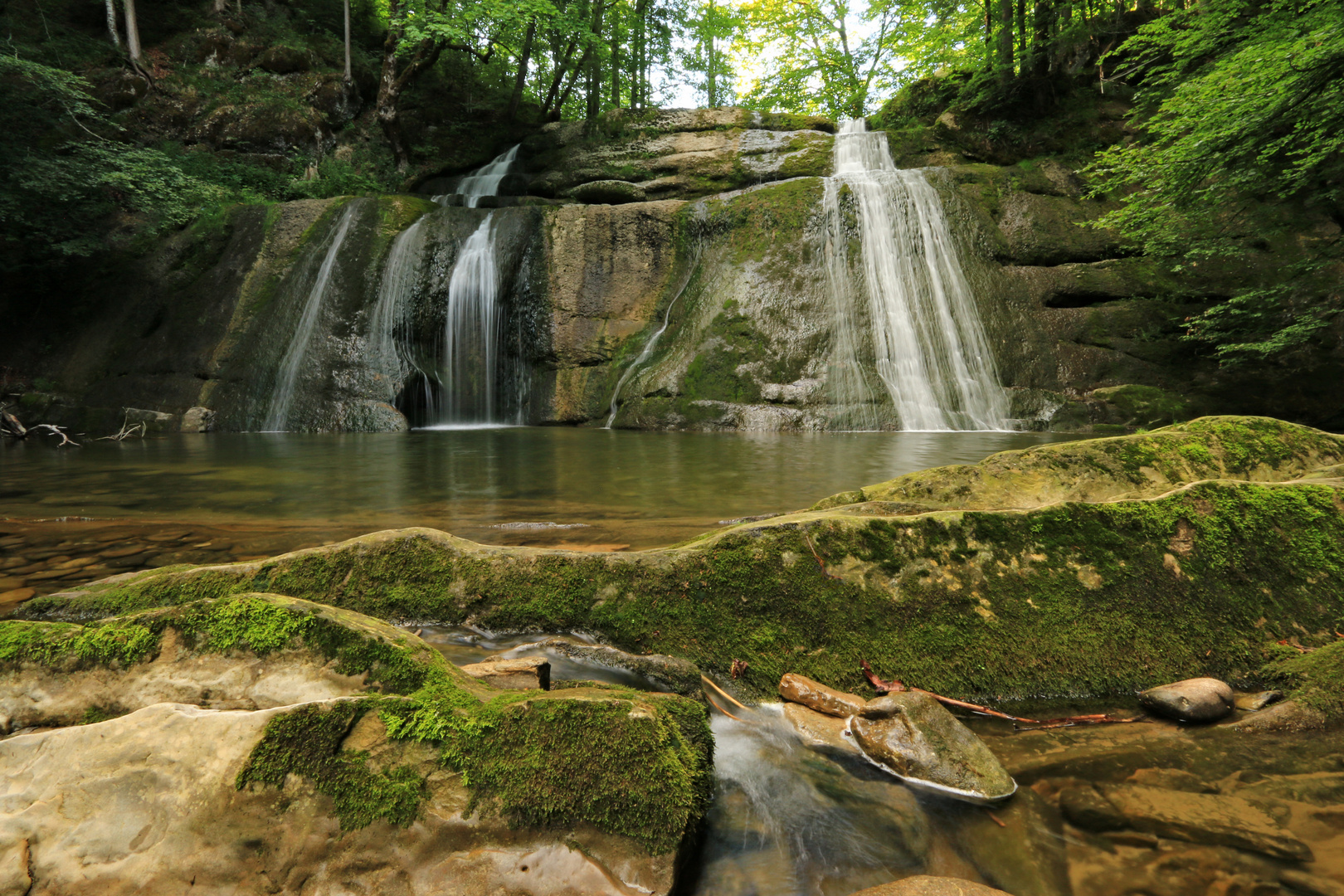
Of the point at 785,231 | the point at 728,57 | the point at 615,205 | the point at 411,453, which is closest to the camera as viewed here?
the point at 411,453

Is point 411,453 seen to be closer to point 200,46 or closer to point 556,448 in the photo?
point 556,448

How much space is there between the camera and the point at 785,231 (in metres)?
15.6

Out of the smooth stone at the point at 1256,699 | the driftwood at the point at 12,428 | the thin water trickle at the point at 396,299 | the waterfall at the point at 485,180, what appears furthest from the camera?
the waterfall at the point at 485,180

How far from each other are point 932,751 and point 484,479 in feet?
20.8

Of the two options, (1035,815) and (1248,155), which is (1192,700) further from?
(1248,155)

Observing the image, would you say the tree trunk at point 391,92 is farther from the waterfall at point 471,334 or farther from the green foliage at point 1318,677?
the green foliage at point 1318,677

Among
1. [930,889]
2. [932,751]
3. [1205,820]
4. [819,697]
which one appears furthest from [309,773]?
[1205,820]

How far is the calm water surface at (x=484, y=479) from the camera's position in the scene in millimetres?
5168

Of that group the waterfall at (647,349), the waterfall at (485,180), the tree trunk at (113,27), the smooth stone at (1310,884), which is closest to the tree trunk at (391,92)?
the waterfall at (485,180)

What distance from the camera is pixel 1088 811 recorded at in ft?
5.45

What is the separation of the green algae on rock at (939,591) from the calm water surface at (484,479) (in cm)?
171

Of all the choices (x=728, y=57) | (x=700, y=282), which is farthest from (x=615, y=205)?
(x=728, y=57)

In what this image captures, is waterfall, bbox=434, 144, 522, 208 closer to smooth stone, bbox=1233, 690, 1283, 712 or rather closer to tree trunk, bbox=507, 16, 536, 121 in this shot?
tree trunk, bbox=507, 16, 536, 121

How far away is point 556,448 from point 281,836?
9.32m
